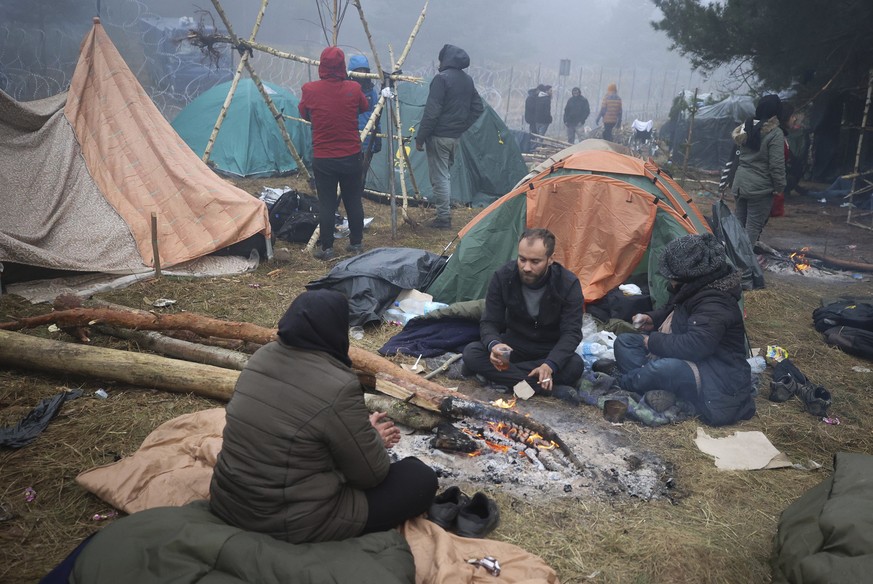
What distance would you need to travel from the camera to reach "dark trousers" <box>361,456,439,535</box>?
2891 millimetres

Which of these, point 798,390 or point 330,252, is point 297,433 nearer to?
point 798,390

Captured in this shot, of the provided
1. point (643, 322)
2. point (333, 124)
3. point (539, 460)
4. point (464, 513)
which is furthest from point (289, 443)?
point (333, 124)

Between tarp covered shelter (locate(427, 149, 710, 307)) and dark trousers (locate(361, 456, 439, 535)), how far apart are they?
3476mm

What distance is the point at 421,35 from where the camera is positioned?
150 feet

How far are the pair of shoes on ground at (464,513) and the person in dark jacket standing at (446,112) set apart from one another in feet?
21.9

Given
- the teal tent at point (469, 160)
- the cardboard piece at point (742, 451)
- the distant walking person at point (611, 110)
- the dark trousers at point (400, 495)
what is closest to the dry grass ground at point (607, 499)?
the cardboard piece at point (742, 451)

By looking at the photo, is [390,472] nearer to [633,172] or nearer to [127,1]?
[633,172]

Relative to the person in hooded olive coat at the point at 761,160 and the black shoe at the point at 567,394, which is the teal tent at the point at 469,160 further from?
the black shoe at the point at 567,394

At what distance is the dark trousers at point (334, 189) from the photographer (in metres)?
7.95

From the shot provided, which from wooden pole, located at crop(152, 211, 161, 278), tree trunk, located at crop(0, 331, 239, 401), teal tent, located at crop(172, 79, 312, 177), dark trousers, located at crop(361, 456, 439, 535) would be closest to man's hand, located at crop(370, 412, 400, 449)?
dark trousers, located at crop(361, 456, 439, 535)

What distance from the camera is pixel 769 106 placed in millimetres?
7375

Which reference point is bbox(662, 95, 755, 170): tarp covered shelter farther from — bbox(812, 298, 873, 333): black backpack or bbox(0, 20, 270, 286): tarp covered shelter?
bbox(0, 20, 270, 286): tarp covered shelter

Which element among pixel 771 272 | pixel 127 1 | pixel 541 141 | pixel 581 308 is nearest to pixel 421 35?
pixel 127 1

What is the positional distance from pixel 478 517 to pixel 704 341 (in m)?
2.11
